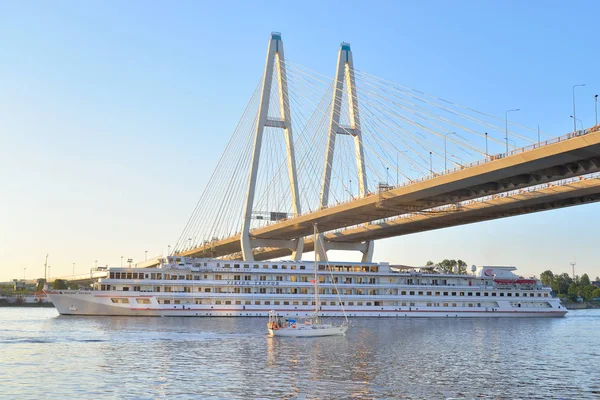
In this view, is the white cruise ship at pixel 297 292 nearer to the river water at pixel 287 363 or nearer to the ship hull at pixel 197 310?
the ship hull at pixel 197 310

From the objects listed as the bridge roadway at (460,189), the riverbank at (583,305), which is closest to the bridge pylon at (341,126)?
the bridge roadway at (460,189)

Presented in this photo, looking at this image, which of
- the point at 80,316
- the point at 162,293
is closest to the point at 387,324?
the point at 162,293

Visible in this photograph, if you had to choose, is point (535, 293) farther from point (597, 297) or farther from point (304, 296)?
point (597, 297)

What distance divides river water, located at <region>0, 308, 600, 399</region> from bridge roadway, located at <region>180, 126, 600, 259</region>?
10.8 metres

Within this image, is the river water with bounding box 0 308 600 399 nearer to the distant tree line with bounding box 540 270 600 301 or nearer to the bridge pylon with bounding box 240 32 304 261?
the bridge pylon with bounding box 240 32 304 261

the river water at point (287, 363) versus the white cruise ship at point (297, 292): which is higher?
the white cruise ship at point (297, 292)

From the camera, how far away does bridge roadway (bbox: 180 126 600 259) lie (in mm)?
44156

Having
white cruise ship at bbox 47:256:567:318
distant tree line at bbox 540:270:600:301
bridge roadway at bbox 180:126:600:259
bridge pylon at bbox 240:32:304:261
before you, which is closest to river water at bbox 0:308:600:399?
bridge roadway at bbox 180:126:600:259

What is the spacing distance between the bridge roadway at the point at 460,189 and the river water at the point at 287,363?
10.8 m

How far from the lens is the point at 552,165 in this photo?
45.6m

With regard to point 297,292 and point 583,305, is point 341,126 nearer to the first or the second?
point 297,292

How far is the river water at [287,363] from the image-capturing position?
90.2ft

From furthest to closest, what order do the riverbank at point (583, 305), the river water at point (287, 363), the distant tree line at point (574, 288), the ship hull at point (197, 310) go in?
the distant tree line at point (574, 288) < the riverbank at point (583, 305) < the ship hull at point (197, 310) < the river water at point (287, 363)

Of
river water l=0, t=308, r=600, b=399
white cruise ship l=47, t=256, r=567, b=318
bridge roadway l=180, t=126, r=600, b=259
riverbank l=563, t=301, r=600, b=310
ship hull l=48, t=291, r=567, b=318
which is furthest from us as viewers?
riverbank l=563, t=301, r=600, b=310
